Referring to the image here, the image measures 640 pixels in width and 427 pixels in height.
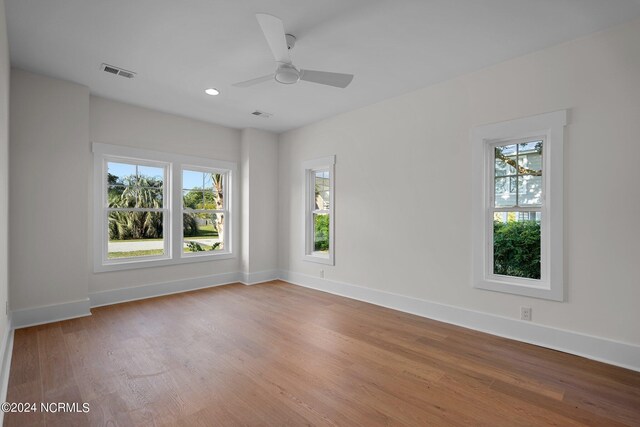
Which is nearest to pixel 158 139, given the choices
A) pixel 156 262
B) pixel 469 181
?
pixel 156 262

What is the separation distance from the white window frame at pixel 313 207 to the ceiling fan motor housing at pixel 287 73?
88.1 inches

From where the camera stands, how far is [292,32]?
260cm

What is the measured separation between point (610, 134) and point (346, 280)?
3.36 meters

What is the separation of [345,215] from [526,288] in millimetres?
2453

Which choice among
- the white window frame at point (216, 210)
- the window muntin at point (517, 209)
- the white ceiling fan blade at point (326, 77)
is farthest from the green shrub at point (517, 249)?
the white window frame at point (216, 210)

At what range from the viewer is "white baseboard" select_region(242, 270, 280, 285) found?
540cm

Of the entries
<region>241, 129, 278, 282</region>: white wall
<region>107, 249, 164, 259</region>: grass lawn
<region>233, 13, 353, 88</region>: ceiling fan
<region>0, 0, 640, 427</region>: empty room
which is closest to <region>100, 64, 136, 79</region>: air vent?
<region>0, 0, 640, 427</region>: empty room

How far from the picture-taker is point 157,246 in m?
4.77

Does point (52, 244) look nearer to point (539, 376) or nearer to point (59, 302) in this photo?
point (59, 302)

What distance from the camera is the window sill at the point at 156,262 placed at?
414 centimetres

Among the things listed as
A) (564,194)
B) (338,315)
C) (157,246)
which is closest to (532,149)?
(564,194)

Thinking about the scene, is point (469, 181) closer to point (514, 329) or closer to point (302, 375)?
point (514, 329)

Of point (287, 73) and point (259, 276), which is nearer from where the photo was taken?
point (287, 73)

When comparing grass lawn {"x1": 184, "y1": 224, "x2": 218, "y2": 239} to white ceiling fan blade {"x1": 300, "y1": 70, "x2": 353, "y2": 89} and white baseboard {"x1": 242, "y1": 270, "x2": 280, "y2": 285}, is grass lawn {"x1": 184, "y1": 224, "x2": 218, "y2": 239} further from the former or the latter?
white ceiling fan blade {"x1": 300, "y1": 70, "x2": 353, "y2": 89}
